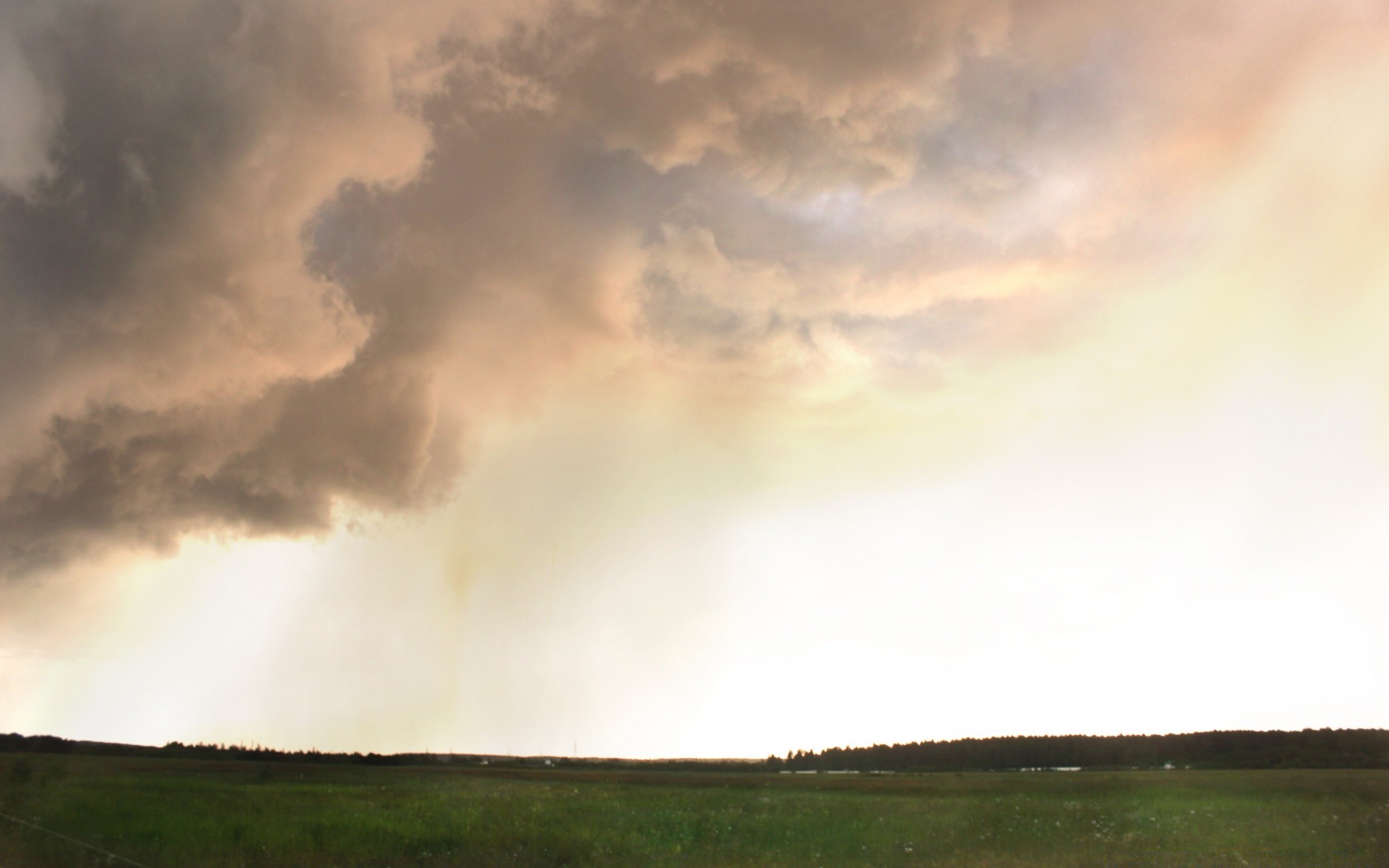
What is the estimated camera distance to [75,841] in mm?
26453

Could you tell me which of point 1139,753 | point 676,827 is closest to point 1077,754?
point 1139,753

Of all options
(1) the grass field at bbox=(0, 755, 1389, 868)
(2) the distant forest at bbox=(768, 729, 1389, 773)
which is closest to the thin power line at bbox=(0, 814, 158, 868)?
(1) the grass field at bbox=(0, 755, 1389, 868)

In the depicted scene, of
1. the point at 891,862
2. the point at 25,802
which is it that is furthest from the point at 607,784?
the point at 891,862

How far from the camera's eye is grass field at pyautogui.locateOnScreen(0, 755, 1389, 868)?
2602cm

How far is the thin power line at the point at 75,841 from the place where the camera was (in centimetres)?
2358

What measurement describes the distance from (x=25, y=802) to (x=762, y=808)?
29071 millimetres

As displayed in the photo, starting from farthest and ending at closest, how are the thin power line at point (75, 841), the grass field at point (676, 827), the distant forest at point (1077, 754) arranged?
the distant forest at point (1077, 754) → the grass field at point (676, 827) → the thin power line at point (75, 841)

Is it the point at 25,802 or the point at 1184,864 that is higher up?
the point at 25,802

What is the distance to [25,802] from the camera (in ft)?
112

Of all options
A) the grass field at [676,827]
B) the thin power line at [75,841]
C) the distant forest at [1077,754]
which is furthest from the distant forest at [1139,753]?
the thin power line at [75,841]

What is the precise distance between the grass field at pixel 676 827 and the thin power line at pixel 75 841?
8.9 inches

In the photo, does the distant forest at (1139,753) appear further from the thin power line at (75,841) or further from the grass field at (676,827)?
the thin power line at (75,841)

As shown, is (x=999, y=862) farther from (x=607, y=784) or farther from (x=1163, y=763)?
(x=1163, y=763)

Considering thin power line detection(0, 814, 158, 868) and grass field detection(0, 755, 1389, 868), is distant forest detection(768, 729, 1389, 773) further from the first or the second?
thin power line detection(0, 814, 158, 868)
